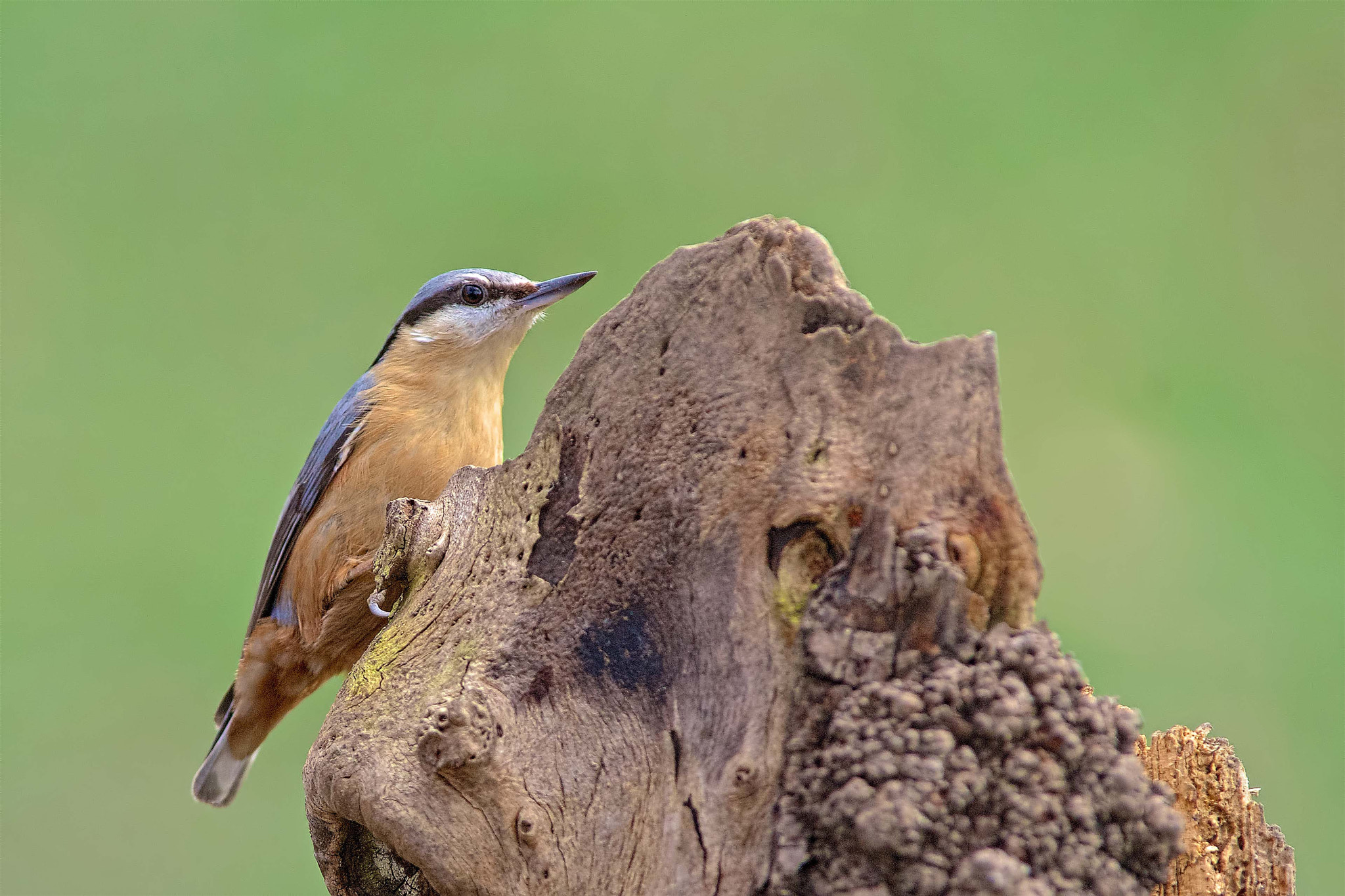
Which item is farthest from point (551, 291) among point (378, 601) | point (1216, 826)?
point (1216, 826)

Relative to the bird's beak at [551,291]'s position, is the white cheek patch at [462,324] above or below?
below

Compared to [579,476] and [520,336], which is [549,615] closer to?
[579,476]

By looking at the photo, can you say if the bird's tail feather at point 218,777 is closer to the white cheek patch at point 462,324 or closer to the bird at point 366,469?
the bird at point 366,469

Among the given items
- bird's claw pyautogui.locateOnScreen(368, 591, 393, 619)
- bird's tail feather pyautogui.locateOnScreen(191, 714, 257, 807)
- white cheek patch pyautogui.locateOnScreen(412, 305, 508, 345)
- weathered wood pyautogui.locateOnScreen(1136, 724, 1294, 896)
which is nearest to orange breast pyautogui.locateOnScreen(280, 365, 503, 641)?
white cheek patch pyautogui.locateOnScreen(412, 305, 508, 345)

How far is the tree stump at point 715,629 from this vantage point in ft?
4.18

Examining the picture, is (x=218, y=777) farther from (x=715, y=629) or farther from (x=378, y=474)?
(x=715, y=629)

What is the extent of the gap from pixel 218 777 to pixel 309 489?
862 mm

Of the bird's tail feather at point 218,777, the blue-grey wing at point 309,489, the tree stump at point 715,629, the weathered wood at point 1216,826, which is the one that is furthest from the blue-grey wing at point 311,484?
the weathered wood at point 1216,826

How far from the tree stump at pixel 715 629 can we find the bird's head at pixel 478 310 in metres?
1.22

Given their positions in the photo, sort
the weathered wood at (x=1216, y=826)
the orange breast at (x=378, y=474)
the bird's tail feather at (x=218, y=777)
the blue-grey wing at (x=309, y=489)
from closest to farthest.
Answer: the weathered wood at (x=1216, y=826) < the orange breast at (x=378, y=474) < the blue-grey wing at (x=309, y=489) < the bird's tail feather at (x=218, y=777)

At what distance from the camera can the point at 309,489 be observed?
282 centimetres

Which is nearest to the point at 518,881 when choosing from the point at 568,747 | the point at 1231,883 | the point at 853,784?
the point at 568,747

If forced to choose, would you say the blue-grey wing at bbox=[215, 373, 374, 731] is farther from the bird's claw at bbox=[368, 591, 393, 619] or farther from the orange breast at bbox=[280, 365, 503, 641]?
the bird's claw at bbox=[368, 591, 393, 619]

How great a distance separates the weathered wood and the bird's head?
5.80 feet
